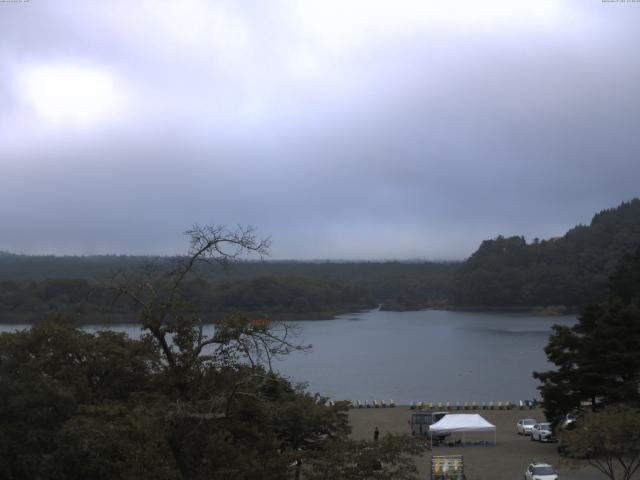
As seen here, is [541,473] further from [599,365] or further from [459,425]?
[459,425]

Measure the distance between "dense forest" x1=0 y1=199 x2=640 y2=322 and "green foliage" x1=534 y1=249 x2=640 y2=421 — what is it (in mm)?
54012

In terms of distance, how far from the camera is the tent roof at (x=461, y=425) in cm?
1984

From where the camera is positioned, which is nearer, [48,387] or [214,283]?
[48,387]

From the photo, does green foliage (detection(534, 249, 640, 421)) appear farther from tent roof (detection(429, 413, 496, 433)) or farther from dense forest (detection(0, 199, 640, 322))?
dense forest (detection(0, 199, 640, 322))

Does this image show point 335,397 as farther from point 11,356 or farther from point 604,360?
point 11,356

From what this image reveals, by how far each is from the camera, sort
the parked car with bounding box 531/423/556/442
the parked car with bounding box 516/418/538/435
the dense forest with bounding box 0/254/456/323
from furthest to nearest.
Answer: the dense forest with bounding box 0/254/456/323, the parked car with bounding box 516/418/538/435, the parked car with bounding box 531/423/556/442

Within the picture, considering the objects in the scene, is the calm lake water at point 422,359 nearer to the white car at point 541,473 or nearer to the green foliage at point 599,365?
the green foliage at point 599,365

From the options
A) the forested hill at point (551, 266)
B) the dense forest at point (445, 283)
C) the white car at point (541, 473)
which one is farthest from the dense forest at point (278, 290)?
the white car at point (541, 473)

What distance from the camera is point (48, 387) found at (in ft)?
30.3

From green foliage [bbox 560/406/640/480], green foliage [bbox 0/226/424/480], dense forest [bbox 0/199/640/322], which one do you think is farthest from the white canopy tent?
dense forest [bbox 0/199/640/322]

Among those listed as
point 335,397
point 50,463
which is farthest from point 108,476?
point 335,397

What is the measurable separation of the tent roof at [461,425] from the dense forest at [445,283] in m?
52.0

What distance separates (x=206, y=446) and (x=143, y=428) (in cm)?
88

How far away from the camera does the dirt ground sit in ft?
52.5
